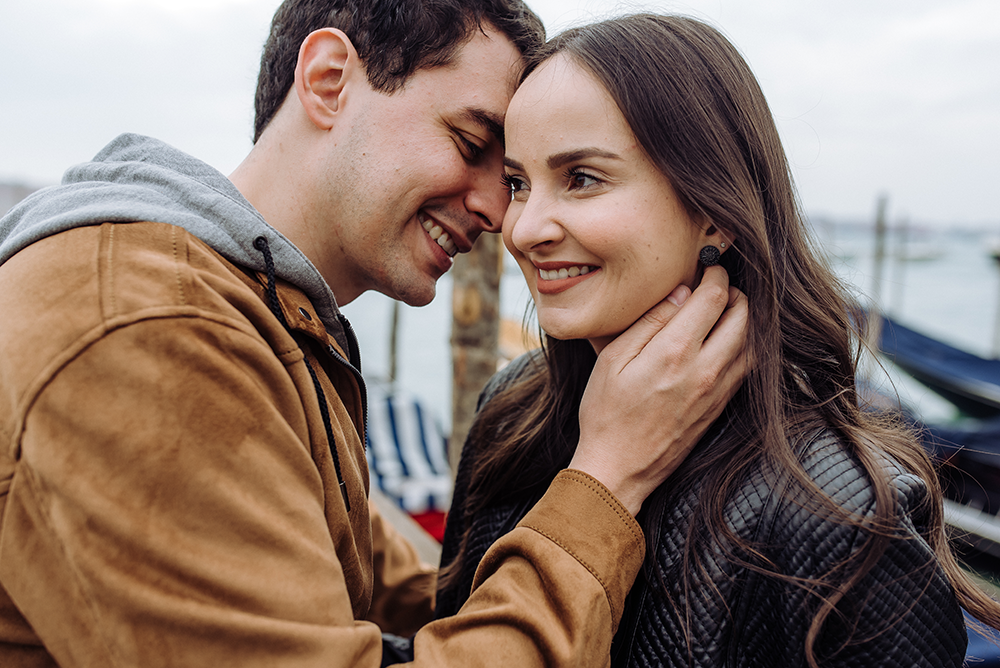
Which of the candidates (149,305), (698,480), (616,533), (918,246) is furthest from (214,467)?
(918,246)

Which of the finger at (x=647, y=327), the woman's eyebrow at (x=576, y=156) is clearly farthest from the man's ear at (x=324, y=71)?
the finger at (x=647, y=327)

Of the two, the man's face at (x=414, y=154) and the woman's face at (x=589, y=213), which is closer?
the woman's face at (x=589, y=213)

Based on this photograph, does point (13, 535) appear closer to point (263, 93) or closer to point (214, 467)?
point (214, 467)

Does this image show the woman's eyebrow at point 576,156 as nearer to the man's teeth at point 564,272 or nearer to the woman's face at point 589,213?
the woman's face at point 589,213

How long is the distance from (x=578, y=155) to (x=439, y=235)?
61cm

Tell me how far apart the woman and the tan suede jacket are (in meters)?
0.28

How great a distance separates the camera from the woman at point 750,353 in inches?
54.5

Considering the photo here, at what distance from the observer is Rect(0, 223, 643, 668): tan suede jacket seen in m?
1.04

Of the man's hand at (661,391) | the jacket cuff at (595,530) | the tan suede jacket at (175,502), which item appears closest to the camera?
the tan suede jacket at (175,502)

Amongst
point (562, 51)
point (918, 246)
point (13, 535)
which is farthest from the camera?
point (918, 246)

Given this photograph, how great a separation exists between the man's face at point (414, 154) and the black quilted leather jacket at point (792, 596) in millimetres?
1103

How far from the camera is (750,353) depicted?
5.54 ft

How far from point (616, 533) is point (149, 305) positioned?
1.06 metres

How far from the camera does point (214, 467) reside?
1.13 metres
